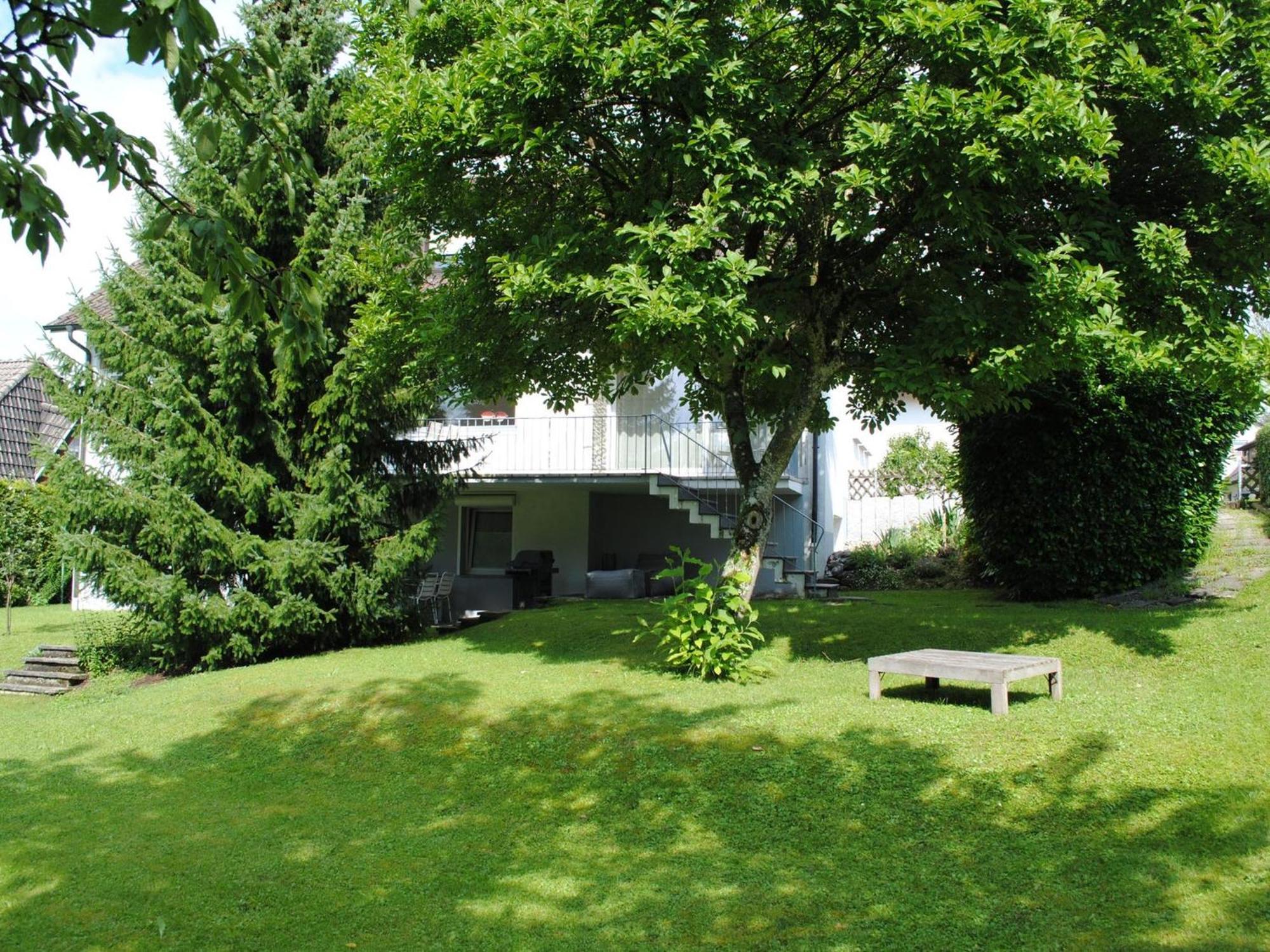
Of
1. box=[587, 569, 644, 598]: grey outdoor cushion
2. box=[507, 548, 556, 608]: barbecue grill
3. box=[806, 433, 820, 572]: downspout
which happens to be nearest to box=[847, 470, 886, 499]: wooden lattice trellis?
box=[806, 433, 820, 572]: downspout

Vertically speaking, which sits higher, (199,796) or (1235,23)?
(1235,23)

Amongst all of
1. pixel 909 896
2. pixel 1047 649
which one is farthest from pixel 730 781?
pixel 1047 649

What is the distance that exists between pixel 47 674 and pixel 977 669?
496 inches

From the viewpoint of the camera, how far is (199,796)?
8305 millimetres

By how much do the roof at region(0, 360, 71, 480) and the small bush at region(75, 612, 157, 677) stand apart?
1597cm

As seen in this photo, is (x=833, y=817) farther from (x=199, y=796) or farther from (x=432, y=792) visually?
(x=199, y=796)

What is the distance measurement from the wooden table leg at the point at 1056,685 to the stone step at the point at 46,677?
41.2 ft

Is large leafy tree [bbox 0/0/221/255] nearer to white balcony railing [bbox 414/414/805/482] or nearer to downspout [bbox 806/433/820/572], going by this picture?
white balcony railing [bbox 414/414/805/482]

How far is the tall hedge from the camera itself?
46.7ft

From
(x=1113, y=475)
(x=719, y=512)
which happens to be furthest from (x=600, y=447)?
(x=1113, y=475)

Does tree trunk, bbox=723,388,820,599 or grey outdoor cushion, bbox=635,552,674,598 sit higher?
tree trunk, bbox=723,388,820,599

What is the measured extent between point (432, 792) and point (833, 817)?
3046 mm

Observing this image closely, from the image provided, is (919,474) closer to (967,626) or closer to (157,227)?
(967,626)

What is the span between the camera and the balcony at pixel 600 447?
1836cm
